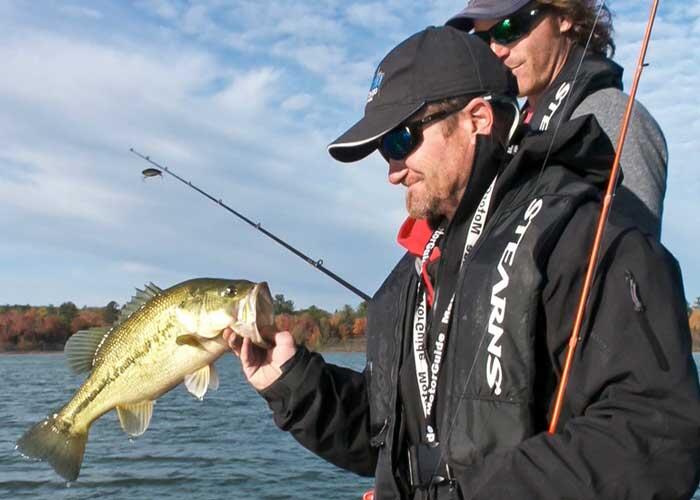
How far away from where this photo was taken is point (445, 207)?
Result: 2988 millimetres

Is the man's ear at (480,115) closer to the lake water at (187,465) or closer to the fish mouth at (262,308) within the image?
the fish mouth at (262,308)

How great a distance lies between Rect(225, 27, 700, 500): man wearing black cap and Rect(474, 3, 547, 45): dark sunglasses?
1.10 meters

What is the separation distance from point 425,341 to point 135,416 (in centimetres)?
243

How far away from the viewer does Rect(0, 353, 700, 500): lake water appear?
13.7 m

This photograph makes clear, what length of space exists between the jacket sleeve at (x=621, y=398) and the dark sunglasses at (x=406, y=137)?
30.4 inches

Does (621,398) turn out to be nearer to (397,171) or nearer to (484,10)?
(397,171)

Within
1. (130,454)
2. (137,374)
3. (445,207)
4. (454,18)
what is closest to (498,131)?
(445,207)

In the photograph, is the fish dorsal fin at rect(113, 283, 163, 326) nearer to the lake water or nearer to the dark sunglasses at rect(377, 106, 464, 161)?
the dark sunglasses at rect(377, 106, 464, 161)

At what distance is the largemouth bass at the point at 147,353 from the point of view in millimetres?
4109

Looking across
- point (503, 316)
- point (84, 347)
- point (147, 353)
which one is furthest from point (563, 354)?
point (84, 347)

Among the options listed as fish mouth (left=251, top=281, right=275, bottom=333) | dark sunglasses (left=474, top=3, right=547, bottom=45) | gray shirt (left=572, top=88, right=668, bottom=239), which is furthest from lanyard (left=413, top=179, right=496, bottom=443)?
dark sunglasses (left=474, top=3, right=547, bottom=45)

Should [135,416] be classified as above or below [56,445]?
above

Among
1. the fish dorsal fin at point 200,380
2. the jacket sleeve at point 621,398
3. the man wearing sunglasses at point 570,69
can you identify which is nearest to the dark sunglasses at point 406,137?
the jacket sleeve at point 621,398

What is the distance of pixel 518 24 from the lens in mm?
4020
